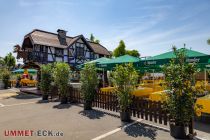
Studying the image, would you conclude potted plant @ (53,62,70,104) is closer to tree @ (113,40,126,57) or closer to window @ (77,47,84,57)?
window @ (77,47,84,57)

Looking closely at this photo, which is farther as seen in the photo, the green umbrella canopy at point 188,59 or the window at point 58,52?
the window at point 58,52

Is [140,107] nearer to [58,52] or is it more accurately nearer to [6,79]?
[58,52]

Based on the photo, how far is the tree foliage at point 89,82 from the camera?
10703 millimetres

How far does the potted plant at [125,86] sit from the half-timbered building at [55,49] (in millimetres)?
19500

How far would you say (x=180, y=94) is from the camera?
20.3 feet

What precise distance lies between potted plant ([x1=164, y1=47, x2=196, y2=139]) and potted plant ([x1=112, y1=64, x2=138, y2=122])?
212 centimetres

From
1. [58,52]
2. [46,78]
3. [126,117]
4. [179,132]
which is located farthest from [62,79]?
[58,52]

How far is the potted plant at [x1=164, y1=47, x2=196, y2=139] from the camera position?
6055 millimetres

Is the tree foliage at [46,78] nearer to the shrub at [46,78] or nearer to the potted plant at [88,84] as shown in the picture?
the shrub at [46,78]

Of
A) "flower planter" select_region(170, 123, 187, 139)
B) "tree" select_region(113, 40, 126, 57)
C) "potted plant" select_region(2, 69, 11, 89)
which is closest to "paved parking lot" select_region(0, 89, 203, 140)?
"flower planter" select_region(170, 123, 187, 139)

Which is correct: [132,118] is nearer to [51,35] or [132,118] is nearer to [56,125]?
[56,125]

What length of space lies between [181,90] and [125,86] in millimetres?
2634

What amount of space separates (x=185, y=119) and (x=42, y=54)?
25.1 meters

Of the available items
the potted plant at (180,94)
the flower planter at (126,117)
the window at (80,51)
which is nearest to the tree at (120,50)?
the window at (80,51)
